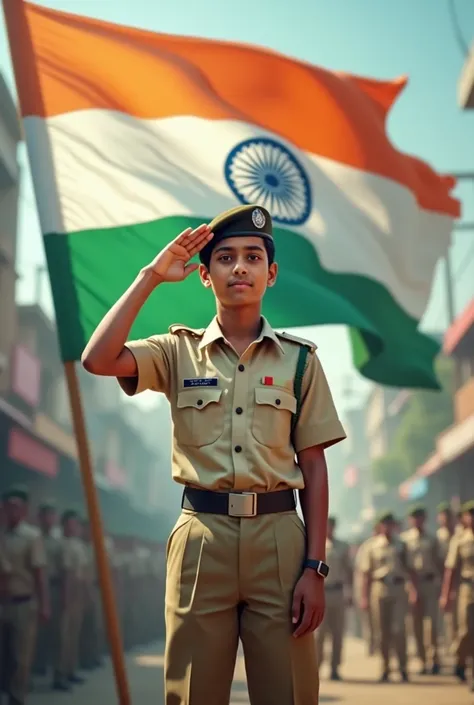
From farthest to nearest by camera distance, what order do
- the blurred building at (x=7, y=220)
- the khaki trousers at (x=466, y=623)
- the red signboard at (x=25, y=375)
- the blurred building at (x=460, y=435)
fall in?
the blurred building at (x=460, y=435) < the red signboard at (x=25, y=375) < the blurred building at (x=7, y=220) < the khaki trousers at (x=466, y=623)

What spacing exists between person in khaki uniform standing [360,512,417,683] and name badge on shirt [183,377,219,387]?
32.3 feet

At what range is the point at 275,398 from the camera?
3.13m

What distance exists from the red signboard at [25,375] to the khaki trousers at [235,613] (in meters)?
15.8

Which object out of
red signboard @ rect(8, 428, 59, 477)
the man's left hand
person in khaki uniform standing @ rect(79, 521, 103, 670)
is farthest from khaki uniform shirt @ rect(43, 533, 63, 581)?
the man's left hand

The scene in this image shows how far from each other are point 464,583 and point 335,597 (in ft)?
10.0

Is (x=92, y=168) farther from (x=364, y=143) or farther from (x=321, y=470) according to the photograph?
(x=321, y=470)

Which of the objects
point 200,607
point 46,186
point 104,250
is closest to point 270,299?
point 104,250

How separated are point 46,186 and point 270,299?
4.35ft

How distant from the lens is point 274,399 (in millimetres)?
3127

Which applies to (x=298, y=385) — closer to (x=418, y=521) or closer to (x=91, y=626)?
(x=418, y=521)

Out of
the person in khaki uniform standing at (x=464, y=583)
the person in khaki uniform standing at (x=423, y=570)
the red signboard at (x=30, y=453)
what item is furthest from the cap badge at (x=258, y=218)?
the red signboard at (x=30, y=453)

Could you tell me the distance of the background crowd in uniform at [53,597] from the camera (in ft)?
30.2

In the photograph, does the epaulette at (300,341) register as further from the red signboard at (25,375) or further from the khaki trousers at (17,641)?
the red signboard at (25,375)

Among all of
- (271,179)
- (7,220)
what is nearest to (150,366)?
(271,179)
